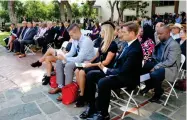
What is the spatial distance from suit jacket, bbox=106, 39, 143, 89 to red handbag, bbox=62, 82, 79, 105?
94 cm

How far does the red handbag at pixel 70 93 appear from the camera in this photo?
3707mm

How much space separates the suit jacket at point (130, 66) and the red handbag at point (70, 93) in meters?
0.94

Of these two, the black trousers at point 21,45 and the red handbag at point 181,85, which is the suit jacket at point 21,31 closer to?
the black trousers at point 21,45

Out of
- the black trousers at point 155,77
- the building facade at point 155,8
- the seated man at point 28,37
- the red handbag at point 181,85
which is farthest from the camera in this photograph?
the building facade at point 155,8

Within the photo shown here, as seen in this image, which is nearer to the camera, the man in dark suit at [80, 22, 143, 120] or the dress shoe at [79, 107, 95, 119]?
the man in dark suit at [80, 22, 143, 120]

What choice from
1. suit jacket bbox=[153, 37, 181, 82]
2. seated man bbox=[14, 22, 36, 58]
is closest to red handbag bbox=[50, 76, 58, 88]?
suit jacket bbox=[153, 37, 181, 82]

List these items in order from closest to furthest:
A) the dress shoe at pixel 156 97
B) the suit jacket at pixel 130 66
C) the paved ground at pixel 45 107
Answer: the suit jacket at pixel 130 66
the paved ground at pixel 45 107
the dress shoe at pixel 156 97

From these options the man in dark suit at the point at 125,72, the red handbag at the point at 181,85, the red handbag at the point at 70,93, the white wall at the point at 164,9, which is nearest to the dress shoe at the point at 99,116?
the man in dark suit at the point at 125,72

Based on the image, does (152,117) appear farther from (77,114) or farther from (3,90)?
(3,90)

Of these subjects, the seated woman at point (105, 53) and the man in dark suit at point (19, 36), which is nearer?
the seated woman at point (105, 53)

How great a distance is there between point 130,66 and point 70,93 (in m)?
1.35

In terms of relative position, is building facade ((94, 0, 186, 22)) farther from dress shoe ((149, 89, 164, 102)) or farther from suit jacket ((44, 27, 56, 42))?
dress shoe ((149, 89, 164, 102))

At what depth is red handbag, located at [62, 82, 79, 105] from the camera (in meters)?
3.71

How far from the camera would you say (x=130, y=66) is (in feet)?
9.31
